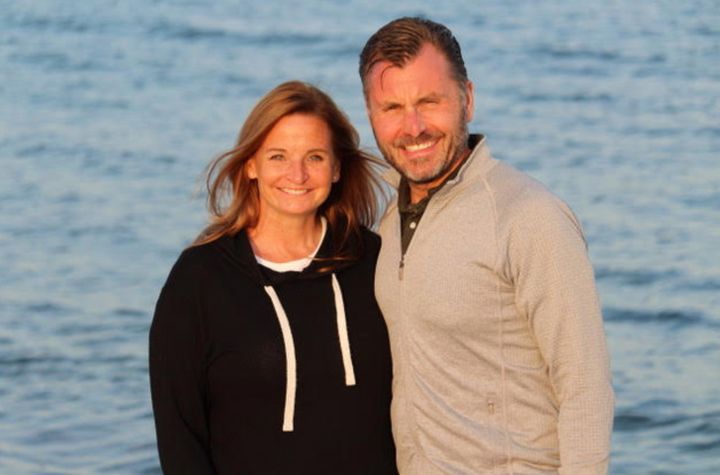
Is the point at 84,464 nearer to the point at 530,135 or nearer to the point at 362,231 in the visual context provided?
the point at 362,231

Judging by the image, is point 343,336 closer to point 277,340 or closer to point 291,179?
point 277,340

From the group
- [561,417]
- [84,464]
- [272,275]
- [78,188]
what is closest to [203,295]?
[272,275]

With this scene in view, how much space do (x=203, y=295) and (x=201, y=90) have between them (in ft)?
29.4

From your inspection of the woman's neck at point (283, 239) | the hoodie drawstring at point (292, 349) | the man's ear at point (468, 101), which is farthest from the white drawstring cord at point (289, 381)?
the man's ear at point (468, 101)

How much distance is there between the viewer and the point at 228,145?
10758mm

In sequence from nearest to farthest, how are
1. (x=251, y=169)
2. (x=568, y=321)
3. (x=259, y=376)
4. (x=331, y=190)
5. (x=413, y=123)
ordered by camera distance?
(x=568, y=321)
(x=413, y=123)
(x=259, y=376)
(x=251, y=169)
(x=331, y=190)

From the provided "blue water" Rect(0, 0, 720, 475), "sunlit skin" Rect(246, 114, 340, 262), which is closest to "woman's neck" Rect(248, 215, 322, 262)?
"sunlit skin" Rect(246, 114, 340, 262)

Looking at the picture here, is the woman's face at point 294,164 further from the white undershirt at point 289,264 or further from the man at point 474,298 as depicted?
the man at point 474,298

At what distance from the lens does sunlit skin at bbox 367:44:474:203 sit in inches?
132

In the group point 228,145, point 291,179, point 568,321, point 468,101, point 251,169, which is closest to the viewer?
point 568,321

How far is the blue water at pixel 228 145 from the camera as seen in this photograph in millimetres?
7305

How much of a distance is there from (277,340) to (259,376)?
0.10 m

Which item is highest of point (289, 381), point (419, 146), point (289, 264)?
point (419, 146)

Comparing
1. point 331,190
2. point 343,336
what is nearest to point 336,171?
point 331,190
